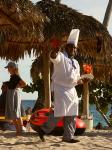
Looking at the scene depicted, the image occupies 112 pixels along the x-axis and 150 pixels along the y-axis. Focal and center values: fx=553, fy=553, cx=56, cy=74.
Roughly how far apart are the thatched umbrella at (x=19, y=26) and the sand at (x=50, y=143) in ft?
8.80

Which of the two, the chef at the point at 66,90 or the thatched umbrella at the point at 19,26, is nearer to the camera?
the chef at the point at 66,90

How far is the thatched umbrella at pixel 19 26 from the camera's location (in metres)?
11.0

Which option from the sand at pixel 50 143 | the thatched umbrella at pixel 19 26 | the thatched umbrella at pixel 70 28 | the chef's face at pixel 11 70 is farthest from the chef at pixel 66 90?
the thatched umbrella at pixel 70 28

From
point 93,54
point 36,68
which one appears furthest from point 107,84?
point 93,54

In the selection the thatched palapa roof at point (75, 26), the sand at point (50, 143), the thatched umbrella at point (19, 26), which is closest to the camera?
the sand at point (50, 143)

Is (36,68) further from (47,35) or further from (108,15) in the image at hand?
(47,35)

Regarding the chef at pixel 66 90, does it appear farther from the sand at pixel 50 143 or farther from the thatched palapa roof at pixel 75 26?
the thatched palapa roof at pixel 75 26

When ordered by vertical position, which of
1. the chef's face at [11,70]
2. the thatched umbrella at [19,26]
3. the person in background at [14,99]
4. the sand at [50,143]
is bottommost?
the sand at [50,143]

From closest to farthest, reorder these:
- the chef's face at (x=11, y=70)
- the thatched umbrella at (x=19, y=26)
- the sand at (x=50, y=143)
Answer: the sand at (x=50, y=143) → the chef's face at (x=11, y=70) → the thatched umbrella at (x=19, y=26)

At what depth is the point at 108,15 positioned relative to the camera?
67.9 feet

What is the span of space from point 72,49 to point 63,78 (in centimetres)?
47

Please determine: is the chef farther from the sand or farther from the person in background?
the person in background

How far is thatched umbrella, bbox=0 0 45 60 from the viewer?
11.0 metres

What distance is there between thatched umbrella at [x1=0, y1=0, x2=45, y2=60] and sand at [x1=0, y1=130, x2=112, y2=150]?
268cm
